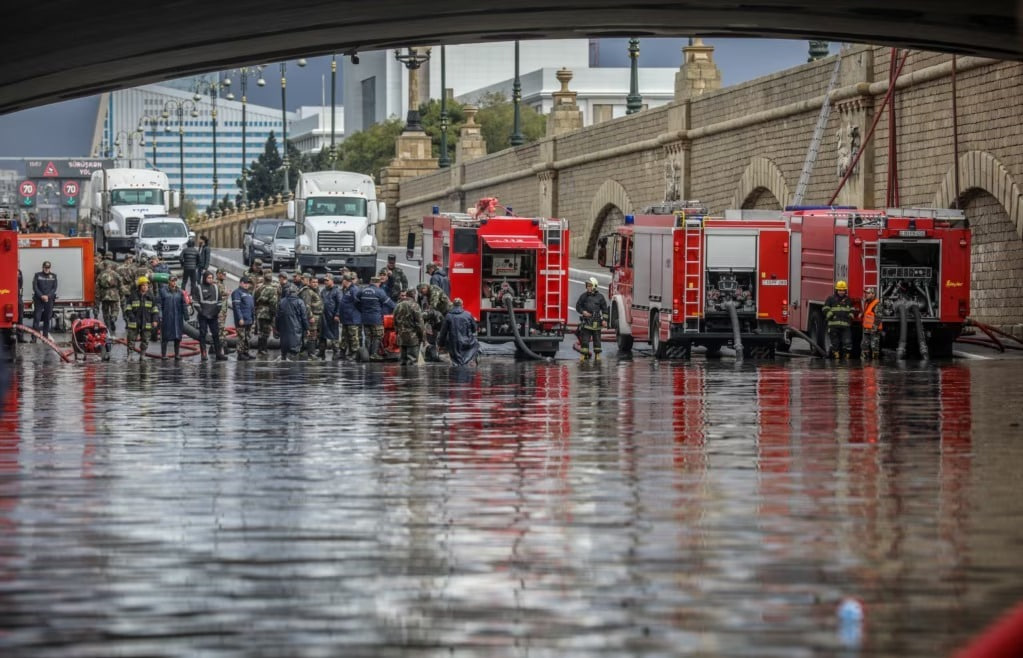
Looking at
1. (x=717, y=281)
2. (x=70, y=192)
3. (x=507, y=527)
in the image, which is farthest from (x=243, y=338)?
(x=70, y=192)

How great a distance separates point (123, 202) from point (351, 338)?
36.9 metres

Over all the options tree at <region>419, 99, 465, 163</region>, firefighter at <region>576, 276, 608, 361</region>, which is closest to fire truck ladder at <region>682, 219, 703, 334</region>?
firefighter at <region>576, 276, 608, 361</region>

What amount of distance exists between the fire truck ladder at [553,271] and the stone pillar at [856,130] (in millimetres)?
10123

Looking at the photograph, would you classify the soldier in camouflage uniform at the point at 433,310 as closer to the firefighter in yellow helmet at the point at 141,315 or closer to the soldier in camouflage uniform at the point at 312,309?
the soldier in camouflage uniform at the point at 312,309

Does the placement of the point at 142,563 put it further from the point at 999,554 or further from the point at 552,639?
the point at 999,554

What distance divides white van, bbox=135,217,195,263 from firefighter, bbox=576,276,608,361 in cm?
2931

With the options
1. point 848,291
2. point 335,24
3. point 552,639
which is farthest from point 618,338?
point 552,639

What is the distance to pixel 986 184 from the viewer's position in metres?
37.7

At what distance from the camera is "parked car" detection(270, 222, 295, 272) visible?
62.2 m

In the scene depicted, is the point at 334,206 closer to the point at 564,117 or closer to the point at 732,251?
the point at 564,117

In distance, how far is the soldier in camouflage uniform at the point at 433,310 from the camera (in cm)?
3422

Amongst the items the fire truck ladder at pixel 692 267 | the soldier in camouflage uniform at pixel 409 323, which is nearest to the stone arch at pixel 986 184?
the fire truck ladder at pixel 692 267

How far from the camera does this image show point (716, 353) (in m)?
37.0

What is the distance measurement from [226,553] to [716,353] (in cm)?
2684
